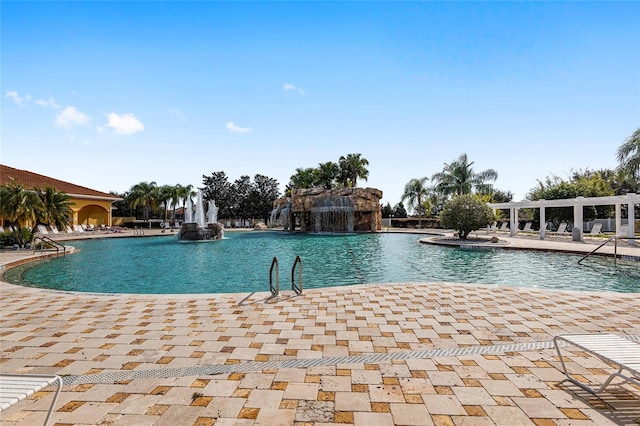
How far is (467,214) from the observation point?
19406mm

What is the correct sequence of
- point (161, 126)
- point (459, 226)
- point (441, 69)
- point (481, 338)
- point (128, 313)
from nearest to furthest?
1. point (481, 338)
2. point (128, 313)
3. point (441, 69)
4. point (161, 126)
5. point (459, 226)

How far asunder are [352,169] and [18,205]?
Answer: 32528 millimetres

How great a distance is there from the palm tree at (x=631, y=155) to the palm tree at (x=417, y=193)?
1752 cm

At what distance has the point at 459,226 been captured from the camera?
19.8m

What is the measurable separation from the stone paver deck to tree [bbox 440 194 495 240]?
13.6 m

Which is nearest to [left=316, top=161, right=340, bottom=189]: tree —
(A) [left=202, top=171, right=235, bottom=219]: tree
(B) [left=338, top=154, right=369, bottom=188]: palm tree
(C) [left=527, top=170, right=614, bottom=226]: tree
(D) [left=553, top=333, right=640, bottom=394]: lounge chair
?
(B) [left=338, top=154, right=369, bottom=188]: palm tree

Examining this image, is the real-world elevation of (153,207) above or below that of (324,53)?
below

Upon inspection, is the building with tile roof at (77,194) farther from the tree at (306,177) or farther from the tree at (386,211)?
the tree at (386,211)

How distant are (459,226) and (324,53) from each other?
13.3 meters

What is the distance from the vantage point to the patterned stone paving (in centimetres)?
263

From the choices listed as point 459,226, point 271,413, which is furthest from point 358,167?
point 271,413

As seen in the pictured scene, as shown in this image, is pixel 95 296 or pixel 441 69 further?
pixel 441 69

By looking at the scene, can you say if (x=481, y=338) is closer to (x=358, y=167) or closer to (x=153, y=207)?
(x=358, y=167)

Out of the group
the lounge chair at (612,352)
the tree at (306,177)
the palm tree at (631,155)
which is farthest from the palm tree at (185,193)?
the lounge chair at (612,352)
